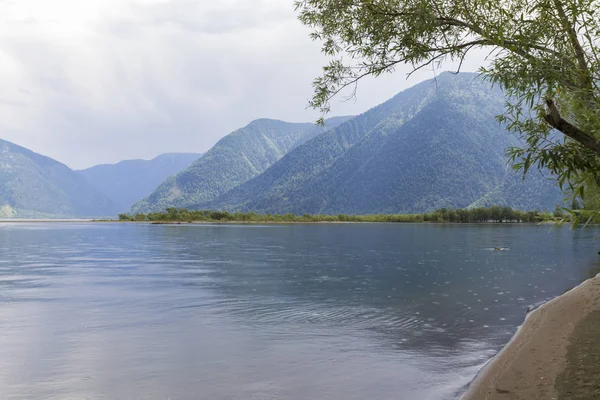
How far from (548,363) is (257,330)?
10.7 meters

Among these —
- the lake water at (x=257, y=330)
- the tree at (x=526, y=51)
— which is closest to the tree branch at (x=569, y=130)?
the tree at (x=526, y=51)

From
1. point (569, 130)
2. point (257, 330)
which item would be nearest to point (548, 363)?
point (569, 130)

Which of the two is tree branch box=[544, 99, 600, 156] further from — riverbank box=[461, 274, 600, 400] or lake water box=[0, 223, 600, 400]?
lake water box=[0, 223, 600, 400]

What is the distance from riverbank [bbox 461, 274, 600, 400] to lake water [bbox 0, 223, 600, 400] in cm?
99

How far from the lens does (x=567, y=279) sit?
3656 cm

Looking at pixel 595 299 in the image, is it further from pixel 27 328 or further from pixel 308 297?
pixel 27 328

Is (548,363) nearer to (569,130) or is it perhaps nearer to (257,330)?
(569,130)

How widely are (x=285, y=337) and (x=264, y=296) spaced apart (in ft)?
33.8

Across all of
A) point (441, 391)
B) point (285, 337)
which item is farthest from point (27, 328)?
point (441, 391)

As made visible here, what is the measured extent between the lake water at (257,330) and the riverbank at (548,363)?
3.26 feet

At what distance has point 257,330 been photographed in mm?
20609

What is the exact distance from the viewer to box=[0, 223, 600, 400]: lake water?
45.8ft

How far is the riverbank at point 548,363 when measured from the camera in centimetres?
1112

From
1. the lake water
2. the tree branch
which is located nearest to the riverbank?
the lake water
